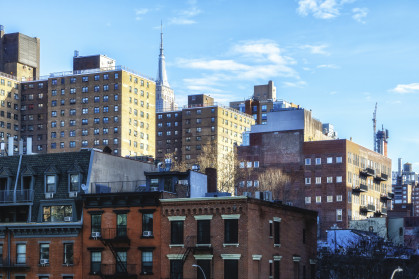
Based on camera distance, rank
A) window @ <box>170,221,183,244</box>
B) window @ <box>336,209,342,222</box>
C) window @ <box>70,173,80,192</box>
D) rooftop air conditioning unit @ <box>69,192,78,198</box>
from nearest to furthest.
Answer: window @ <box>170,221,183,244</box>
rooftop air conditioning unit @ <box>69,192,78,198</box>
window @ <box>70,173,80,192</box>
window @ <box>336,209,342,222</box>

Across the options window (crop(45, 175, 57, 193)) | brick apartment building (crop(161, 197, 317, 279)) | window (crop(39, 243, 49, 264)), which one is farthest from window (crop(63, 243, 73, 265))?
brick apartment building (crop(161, 197, 317, 279))

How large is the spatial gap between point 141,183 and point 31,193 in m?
10.7

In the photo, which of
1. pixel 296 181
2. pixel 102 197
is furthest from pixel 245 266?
pixel 296 181

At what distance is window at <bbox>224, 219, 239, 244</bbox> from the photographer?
68.4 meters

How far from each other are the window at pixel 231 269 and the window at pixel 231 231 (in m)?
1.75

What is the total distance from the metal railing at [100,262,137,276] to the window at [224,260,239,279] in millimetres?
8307

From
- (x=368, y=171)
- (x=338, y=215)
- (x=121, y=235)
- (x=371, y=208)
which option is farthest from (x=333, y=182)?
(x=121, y=235)

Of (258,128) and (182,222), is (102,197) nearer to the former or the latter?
(182,222)

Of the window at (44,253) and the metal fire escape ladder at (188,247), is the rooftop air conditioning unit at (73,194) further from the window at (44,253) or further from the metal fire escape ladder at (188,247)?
the metal fire escape ladder at (188,247)

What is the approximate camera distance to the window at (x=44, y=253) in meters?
74.1

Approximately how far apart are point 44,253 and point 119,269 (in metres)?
7.80

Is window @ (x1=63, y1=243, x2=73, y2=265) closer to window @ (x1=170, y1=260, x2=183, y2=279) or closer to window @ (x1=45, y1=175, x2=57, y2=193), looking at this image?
window @ (x1=45, y1=175, x2=57, y2=193)

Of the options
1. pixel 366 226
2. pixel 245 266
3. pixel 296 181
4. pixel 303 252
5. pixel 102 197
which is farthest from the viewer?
pixel 296 181

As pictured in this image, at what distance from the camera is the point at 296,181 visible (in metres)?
165
